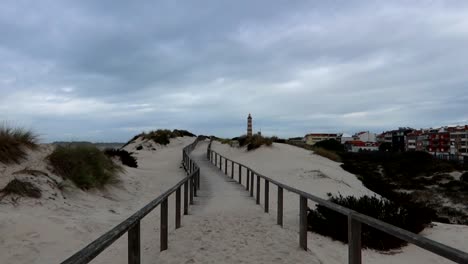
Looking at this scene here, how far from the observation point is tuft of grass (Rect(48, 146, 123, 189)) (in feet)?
34.8

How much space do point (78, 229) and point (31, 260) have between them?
1.50 m

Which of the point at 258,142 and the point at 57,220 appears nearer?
the point at 57,220

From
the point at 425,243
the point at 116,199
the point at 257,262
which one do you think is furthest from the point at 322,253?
the point at 116,199

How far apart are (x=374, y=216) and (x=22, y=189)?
289 inches

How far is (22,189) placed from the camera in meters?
8.38

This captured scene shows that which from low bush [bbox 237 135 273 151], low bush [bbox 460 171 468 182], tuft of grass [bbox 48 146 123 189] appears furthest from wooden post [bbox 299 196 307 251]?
low bush [bbox 460 171 468 182]

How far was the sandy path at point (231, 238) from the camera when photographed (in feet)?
18.9

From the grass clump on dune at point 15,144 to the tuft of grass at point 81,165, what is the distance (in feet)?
2.17

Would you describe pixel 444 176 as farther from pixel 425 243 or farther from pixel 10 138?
pixel 425 243

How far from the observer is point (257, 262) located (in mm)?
5539

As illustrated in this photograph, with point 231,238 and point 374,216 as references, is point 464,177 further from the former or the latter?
point 231,238

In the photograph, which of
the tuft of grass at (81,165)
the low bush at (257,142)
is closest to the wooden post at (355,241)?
the tuft of grass at (81,165)

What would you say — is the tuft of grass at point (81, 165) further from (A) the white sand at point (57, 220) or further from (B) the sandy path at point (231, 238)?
(B) the sandy path at point (231, 238)

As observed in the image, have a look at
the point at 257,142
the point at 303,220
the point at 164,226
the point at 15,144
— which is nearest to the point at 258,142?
the point at 257,142
